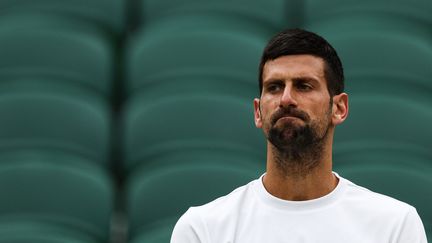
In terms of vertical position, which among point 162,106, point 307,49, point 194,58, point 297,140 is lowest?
point 297,140

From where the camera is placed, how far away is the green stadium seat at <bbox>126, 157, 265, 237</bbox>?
1942 millimetres

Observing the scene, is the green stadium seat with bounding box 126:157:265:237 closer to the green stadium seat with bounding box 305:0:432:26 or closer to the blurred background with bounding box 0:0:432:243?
the blurred background with bounding box 0:0:432:243

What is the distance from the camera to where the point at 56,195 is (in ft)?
6.48

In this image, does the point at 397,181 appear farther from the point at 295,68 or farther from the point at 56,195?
the point at 295,68

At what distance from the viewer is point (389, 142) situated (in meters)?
2.14

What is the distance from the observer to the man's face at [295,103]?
1.13m

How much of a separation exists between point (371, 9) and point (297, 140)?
1584mm

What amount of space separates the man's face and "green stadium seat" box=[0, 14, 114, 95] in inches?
49.8

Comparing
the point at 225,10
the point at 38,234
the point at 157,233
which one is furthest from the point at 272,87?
the point at 225,10

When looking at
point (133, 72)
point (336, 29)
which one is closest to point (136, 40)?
point (133, 72)

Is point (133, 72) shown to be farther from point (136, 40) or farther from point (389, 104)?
point (389, 104)

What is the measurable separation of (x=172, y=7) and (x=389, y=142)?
852 mm

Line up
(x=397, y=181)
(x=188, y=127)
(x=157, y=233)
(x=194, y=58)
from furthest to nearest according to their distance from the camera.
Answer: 1. (x=194, y=58)
2. (x=188, y=127)
3. (x=397, y=181)
4. (x=157, y=233)

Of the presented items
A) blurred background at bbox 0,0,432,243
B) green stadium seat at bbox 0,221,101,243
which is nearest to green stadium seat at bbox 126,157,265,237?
blurred background at bbox 0,0,432,243
